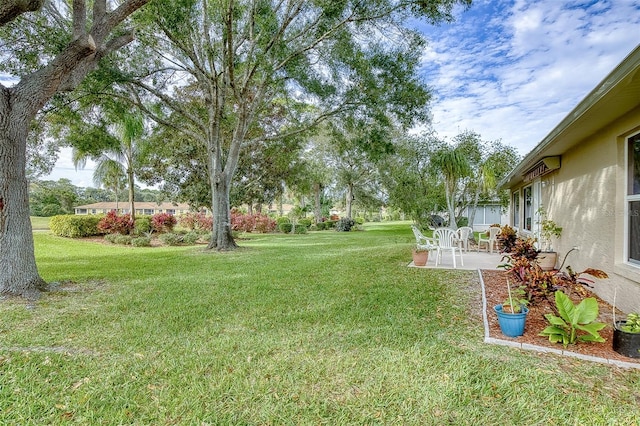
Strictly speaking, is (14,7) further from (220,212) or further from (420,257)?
(420,257)

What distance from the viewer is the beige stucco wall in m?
4.36

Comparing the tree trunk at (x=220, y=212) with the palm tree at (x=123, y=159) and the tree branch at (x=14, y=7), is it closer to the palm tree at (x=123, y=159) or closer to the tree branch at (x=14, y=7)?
the palm tree at (x=123, y=159)

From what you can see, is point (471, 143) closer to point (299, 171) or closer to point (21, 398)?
point (299, 171)

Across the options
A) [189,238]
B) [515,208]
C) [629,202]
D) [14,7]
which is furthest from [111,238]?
[515,208]

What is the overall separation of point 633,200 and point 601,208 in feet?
3.15

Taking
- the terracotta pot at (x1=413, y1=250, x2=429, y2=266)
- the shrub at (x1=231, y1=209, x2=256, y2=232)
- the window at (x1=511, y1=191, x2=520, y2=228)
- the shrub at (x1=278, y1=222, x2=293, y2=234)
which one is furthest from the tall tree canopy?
the shrub at (x1=278, y1=222, x2=293, y2=234)

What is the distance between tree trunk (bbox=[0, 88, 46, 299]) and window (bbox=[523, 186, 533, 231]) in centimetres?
1251

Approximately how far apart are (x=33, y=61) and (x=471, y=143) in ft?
50.5

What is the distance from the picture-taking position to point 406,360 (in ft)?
10.4

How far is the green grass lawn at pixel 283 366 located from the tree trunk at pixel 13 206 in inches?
22.9

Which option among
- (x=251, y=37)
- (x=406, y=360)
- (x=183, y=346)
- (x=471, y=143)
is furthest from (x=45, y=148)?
(x=471, y=143)

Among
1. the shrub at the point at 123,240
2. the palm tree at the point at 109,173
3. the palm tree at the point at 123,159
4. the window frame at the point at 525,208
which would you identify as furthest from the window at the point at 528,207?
the palm tree at the point at 109,173

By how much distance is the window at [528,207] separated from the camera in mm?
10594

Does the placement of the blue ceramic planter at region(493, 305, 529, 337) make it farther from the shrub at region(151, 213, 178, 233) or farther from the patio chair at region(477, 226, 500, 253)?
the shrub at region(151, 213, 178, 233)
